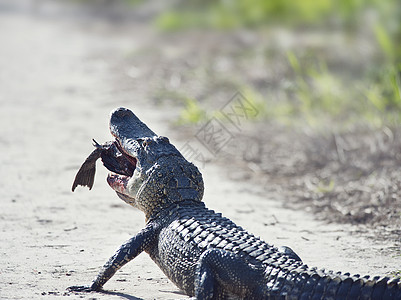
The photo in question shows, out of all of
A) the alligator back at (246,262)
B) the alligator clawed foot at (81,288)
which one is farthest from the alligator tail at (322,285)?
the alligator clawed foot at (81,288)

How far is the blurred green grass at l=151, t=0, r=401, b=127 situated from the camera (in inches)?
333

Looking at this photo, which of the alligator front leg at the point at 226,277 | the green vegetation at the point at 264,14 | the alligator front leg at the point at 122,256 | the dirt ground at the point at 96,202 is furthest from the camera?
the green vegetation at the point at 264,14

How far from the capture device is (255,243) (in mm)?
3652

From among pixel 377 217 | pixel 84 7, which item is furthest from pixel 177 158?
pixel 84 7

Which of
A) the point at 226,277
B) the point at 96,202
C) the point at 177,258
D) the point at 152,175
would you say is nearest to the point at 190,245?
the point at 177,258

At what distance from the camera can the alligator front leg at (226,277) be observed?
344 centimetres

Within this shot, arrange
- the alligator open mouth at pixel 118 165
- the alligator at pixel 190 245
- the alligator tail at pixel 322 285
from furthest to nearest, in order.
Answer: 1. the alligator open mouth at pixel 118 165
2. the alligator at pixel 190 245
3. the alligator tail at pixel 322 285

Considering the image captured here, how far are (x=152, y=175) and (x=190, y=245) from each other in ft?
2.22

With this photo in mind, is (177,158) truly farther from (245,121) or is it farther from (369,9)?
(369,9)

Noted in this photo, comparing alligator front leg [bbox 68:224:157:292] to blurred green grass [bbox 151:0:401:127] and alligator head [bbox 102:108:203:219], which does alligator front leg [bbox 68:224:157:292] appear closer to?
alligator head [bbox 102:108:203:219]

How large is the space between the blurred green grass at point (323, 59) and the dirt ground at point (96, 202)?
40.5 inches

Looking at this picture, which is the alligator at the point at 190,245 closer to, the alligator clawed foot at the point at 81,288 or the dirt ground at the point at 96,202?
the alligator clawed foot at the point at 81,288

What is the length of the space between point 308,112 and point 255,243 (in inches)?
206

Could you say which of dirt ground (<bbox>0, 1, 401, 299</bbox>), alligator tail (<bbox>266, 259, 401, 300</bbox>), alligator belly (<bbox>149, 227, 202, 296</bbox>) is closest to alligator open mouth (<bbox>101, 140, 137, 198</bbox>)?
dirt ground (<bbox>0, 1, 401, 299</bbox>)
